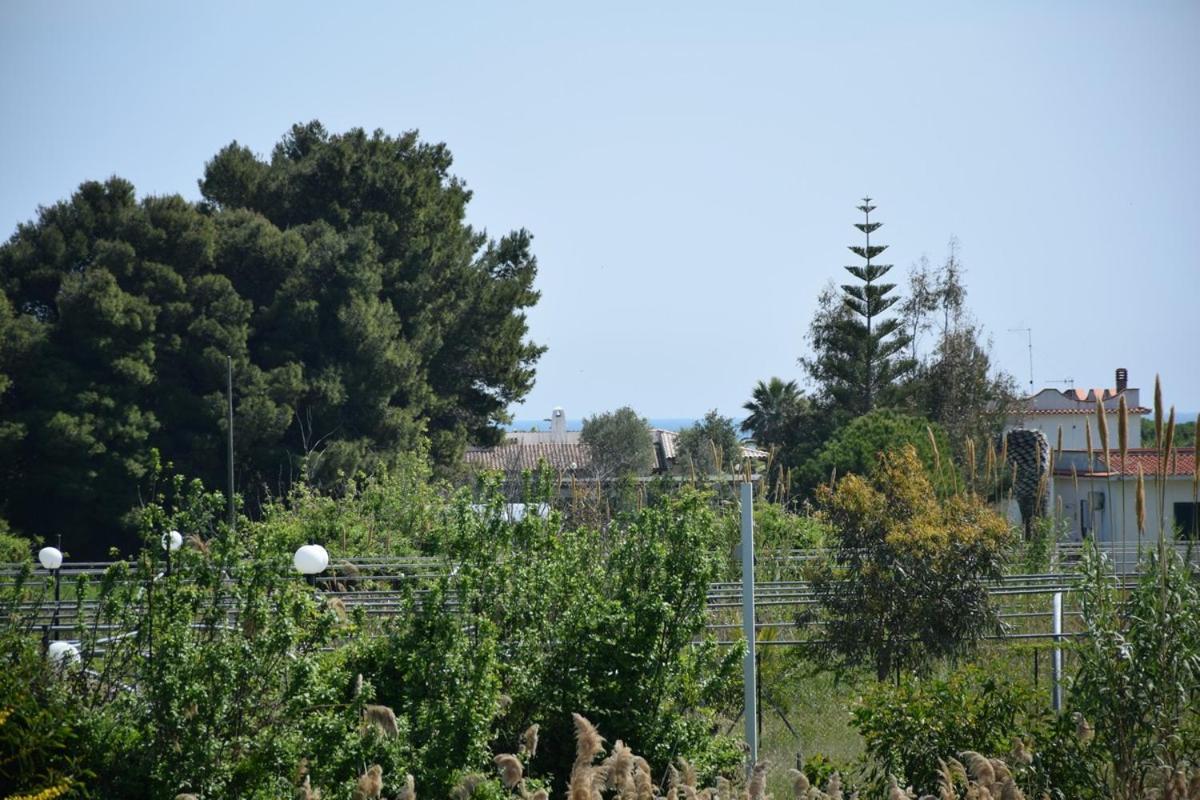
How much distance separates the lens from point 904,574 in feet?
34.3

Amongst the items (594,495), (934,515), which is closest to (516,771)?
(934,515)

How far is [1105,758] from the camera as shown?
604cm

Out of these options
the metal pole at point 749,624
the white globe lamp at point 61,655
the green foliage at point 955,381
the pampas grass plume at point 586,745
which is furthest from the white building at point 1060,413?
the pampas grass plume at point 586,745

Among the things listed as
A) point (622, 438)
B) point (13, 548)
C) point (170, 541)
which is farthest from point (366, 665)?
point (622, 438)

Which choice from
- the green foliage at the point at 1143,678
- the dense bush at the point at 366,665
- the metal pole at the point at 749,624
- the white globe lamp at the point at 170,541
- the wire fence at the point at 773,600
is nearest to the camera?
the green foliage at the point at 1143,678

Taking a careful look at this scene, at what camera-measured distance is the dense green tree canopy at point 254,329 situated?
2886 centimetres

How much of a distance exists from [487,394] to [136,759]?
31400 millimetres

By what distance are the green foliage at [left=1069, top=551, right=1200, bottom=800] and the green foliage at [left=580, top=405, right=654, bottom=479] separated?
39.5 meters

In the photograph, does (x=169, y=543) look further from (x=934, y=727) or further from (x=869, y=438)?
(x=869, y=438)

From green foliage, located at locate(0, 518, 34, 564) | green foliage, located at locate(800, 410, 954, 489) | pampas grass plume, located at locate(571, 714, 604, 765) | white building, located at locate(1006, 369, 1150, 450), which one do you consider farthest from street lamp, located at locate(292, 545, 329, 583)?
white building, located at locate(1006, 369, 1150, 450)

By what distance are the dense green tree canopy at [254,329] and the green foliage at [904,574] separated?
18.4 m

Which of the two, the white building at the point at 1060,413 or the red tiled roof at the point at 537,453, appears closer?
the white building at the point at 1060,413

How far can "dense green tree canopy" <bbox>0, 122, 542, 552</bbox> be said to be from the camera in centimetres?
2886

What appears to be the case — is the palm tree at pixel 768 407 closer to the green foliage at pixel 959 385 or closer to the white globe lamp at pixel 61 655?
the green foliage at pixel 959 385
